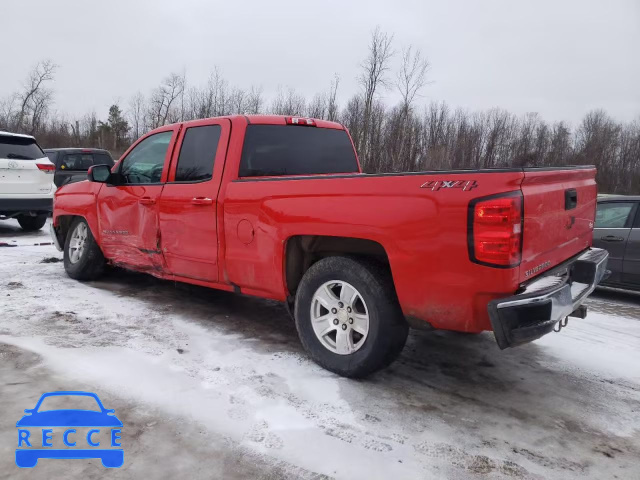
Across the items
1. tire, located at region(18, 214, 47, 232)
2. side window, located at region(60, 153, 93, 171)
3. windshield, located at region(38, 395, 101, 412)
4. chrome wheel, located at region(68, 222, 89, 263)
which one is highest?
side window, located at region(60, 153, 93, 171)

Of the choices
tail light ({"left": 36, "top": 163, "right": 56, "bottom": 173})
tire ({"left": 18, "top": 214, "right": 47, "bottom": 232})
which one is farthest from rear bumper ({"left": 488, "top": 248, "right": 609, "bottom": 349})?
tire ({"left": 18, "top": 214, "right": 47, "bottom": 232})

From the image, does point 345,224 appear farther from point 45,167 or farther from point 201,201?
point 45,167

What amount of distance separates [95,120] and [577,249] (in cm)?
5504

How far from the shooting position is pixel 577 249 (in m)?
3.60

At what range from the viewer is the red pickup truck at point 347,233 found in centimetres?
258

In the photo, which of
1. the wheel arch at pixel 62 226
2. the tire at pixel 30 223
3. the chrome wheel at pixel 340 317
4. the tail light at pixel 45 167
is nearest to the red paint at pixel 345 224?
the chrome wheel at pixel 340 317

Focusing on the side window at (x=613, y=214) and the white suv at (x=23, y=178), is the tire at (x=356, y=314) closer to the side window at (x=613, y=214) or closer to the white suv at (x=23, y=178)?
the side window at (x=613, y=214)

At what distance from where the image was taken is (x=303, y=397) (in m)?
2.95

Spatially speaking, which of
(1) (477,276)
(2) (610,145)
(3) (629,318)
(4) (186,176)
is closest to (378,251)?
(1) (477,276)

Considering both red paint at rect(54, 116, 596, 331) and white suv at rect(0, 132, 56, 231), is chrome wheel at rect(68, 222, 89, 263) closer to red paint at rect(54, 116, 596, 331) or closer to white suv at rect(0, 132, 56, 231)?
red paint at rect(54, 116, 596, 331)

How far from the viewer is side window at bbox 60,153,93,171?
41.5ft

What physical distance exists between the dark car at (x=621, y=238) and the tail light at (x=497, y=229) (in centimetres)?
428

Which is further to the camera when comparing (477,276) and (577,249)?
(577,249)

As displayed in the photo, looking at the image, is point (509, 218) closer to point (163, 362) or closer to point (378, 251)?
point (378, 251)
